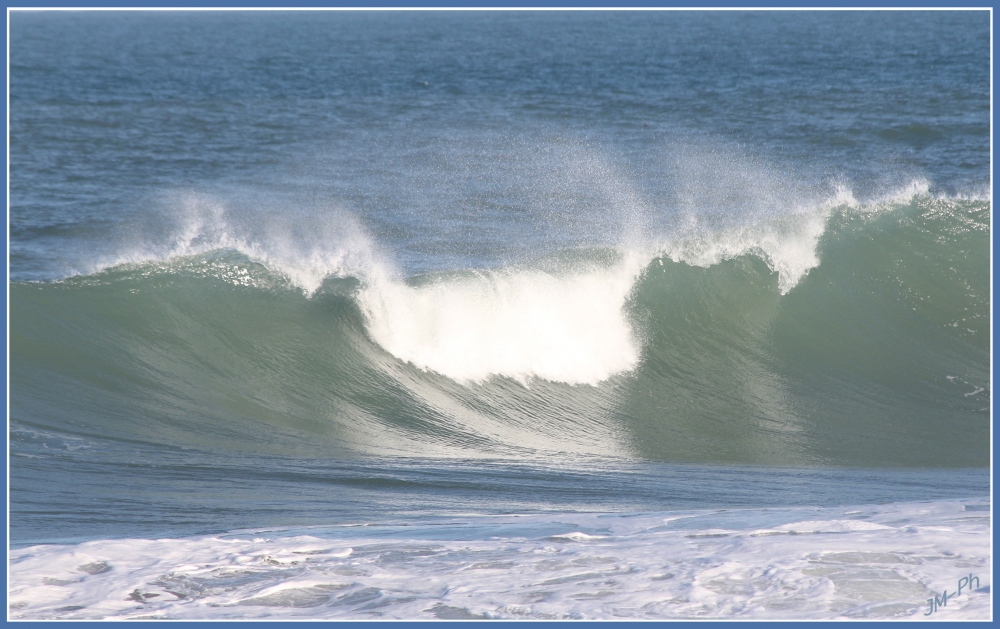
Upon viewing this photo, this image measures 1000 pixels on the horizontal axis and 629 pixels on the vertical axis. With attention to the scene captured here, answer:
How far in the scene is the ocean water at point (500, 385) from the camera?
4.51 m

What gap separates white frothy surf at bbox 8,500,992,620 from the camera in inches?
163

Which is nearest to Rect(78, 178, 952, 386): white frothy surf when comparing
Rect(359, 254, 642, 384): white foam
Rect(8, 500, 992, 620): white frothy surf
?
Rect(359, 254, 642, 384): white foam

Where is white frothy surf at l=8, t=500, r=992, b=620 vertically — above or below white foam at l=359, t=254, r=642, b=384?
below

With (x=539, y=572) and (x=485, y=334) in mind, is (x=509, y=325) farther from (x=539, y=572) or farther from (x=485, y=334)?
(x=539, y=572)

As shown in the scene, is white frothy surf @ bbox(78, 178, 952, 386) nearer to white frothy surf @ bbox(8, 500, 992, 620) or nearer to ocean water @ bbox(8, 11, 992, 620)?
ocean water @ bbox(8, 11, 992, 620)

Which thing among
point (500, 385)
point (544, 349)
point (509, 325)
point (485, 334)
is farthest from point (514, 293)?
point (500, 385)

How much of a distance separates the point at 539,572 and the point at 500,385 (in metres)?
3.90

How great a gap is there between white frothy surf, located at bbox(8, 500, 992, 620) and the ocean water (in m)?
0.02

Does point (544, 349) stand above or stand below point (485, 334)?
below

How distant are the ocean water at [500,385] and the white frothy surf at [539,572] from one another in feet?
0.07

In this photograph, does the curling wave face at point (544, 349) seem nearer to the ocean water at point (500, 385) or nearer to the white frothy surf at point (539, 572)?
the ocean water at point (500, 385)

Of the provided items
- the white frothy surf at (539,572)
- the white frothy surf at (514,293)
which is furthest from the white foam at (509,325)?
the white frothy surf at (539,572)

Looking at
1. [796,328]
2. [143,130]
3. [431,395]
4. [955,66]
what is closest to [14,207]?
[143,130]

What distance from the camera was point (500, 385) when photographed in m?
8.35
